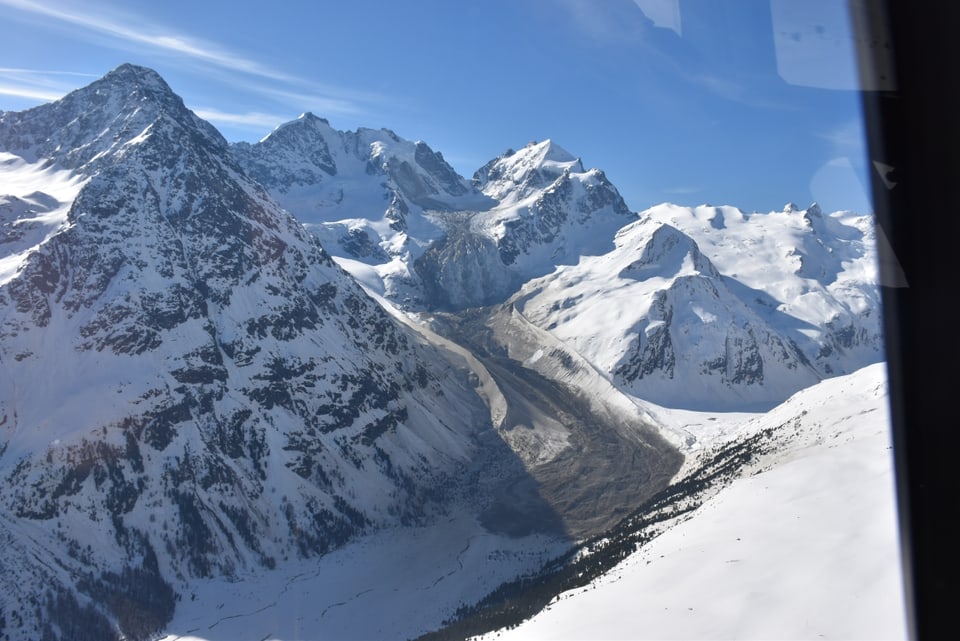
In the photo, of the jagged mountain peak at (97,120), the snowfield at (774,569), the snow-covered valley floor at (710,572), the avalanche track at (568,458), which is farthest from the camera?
the jagged mountain peak at (97,120)

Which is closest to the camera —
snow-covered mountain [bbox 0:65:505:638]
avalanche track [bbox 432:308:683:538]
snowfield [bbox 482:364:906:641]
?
snowfield [bbox 482:364:906:641]

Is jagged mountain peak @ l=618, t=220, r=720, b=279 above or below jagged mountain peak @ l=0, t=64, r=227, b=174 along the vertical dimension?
below

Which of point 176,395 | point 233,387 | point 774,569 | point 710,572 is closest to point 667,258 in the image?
point 233,387

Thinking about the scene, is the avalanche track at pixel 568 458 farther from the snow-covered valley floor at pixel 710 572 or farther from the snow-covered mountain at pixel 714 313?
the snow-covered mountain at pixel 714 313

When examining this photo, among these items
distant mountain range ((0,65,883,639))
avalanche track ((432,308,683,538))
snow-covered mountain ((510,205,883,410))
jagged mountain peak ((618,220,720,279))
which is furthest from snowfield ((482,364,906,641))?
jagged mountain peak ((618,220,720,279))

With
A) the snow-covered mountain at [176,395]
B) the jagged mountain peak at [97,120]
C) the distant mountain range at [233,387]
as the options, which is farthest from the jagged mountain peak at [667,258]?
the jagged mountain peak at [97,120]

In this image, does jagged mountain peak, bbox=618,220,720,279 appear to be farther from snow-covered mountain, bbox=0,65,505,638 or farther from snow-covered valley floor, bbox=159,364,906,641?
snow-covered valley floor, bbox=159,364,906,641

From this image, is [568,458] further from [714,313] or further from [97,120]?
[97,120]

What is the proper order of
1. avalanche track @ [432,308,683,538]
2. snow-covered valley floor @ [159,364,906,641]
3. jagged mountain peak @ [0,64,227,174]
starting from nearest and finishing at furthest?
snow-covered valley floor @ [159,364,906,641] < avalanche track @ [432,308,683,538] < jagged mountain peak @ [0,64,227,174]
